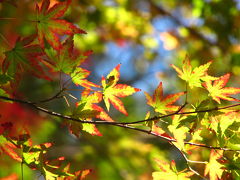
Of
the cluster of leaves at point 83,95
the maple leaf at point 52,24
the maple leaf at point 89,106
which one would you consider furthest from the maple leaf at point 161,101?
the maple leaf at point 52,24

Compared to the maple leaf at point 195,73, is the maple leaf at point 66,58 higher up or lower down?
lower down

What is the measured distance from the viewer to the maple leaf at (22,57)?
77 cm

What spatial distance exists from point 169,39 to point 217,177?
3166mm

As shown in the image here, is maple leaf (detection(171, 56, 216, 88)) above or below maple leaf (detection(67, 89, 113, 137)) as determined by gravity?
above

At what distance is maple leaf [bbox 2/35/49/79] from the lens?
773 mm

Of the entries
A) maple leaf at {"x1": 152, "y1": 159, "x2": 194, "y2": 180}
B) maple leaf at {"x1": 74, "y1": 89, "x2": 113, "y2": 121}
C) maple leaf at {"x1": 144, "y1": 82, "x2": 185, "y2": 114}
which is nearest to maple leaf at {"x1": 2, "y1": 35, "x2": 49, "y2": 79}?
maple leaf at {"x1": 74, "y1": 89, "x2": 113, "y2": 121}

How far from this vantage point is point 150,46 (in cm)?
359

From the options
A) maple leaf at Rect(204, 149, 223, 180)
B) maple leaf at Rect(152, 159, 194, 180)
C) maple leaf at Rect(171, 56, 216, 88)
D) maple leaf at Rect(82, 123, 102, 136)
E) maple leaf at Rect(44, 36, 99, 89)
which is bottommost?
maple leaf at Rect(152, 159, 194, 180)

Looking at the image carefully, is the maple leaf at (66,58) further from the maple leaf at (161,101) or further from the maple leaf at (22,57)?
the maple leaf at (161,101)

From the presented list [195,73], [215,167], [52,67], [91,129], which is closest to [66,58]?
[52,67]

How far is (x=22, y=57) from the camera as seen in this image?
78cm

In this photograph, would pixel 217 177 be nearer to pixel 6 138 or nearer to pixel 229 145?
pixel 229 145

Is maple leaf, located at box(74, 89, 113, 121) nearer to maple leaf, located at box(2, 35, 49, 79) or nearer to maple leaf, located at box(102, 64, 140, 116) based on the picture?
maple leaf, located at box(102, 64, 140, 116)

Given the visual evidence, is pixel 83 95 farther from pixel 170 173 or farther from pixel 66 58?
pixel 170 173
